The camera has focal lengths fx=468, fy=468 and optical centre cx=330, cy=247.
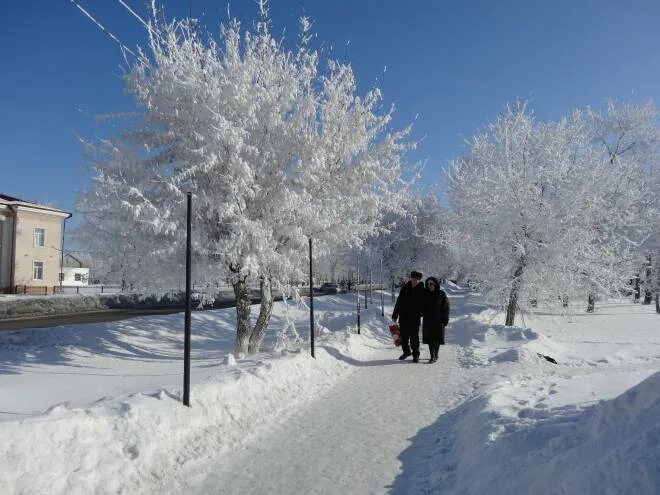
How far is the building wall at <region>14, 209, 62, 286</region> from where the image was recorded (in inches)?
1367

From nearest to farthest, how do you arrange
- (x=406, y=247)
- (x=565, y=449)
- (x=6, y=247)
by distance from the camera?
(x=565, y=449), (x=6, y=247), (x=406, y=247)

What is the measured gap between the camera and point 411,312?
10.3 metres

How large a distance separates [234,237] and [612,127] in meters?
29.9

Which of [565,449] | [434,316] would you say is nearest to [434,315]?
[434,316]

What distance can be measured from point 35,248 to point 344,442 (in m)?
38.2

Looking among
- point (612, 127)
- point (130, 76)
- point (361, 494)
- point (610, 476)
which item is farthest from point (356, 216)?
point (612, 127)

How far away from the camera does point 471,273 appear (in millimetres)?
17781

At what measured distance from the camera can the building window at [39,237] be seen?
3584cm

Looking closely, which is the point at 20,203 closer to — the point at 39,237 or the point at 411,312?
the point at 39,237

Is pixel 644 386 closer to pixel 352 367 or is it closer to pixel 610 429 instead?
pixel 610 429

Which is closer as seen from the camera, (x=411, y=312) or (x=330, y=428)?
(x=330, y=428)

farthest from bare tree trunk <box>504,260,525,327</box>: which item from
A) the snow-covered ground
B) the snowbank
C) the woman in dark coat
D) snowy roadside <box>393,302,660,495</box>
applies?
the snowbank

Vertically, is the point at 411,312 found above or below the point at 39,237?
below

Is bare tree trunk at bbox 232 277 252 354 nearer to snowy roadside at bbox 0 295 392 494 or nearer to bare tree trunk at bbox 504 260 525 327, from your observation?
snowy roadside at bbox 0 295 392 494
